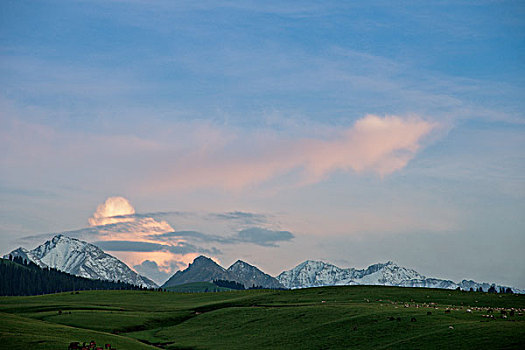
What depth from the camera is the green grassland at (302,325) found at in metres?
57.1

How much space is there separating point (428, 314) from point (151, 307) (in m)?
83.8

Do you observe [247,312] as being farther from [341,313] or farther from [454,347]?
[454,347]

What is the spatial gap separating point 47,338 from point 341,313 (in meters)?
39.4

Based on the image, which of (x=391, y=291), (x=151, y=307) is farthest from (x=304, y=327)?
(x=151, y=307)

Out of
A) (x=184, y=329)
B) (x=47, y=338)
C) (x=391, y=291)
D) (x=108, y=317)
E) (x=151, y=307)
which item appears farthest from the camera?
(x=151, y=307)

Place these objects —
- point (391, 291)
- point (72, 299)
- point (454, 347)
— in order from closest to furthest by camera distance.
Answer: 1. point (454, 347)
2. point (391, 291)
3. point (72, 299)

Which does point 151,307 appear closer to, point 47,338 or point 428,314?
point 47,338

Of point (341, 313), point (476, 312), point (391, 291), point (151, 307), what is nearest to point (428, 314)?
point (476, 312)

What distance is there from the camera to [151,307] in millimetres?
137125

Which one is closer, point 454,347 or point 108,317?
point 454,347

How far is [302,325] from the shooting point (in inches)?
3137

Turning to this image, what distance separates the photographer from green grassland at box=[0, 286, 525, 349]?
5706 centimetres

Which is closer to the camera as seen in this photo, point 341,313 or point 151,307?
point 341,313

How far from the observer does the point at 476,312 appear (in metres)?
70.9
